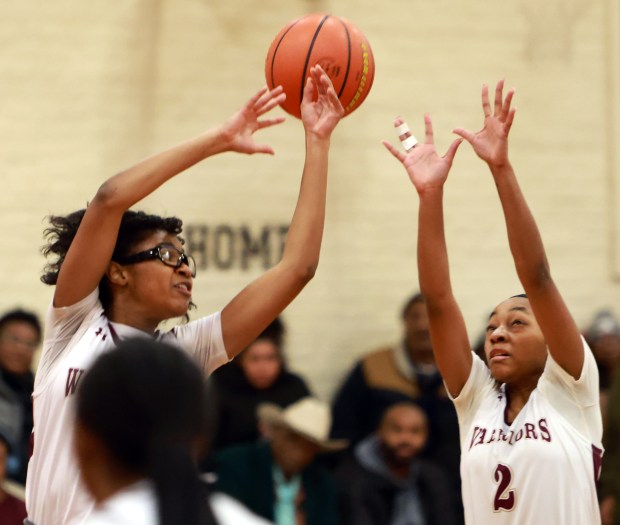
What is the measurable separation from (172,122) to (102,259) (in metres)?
4.10

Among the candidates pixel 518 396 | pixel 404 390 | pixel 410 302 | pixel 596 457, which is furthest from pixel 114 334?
pixel 410 302

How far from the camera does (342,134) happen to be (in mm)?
7547

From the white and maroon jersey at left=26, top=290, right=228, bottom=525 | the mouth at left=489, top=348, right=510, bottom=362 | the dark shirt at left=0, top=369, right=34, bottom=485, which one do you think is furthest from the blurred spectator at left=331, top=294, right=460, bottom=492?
the white and maroon jersey at left=26, top=290, right=228, bottom=525

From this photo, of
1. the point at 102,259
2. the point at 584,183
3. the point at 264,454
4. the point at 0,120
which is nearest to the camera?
the point at 102,259

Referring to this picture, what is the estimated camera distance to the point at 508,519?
3.53 m

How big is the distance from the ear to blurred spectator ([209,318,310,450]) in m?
2.77

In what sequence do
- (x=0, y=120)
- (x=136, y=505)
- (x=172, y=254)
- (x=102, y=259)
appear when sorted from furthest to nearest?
(x=0, y=120)
(x=172, y=254)
(x=102, y=259)
(x=136, y=505)

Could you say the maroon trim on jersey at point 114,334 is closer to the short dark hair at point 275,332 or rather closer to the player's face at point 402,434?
the player's face at point 402,434

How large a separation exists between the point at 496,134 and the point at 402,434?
2733 mm

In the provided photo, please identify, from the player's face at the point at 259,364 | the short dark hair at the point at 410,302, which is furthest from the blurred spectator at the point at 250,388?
the short dark hair at the point at 410,302

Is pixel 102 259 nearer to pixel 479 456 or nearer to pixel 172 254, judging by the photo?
pixel 172 254

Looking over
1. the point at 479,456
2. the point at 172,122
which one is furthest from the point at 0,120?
the point at 479,456

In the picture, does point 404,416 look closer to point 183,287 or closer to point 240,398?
point 240,398

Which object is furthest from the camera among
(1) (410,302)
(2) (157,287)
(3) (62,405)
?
(1) (410,302)
